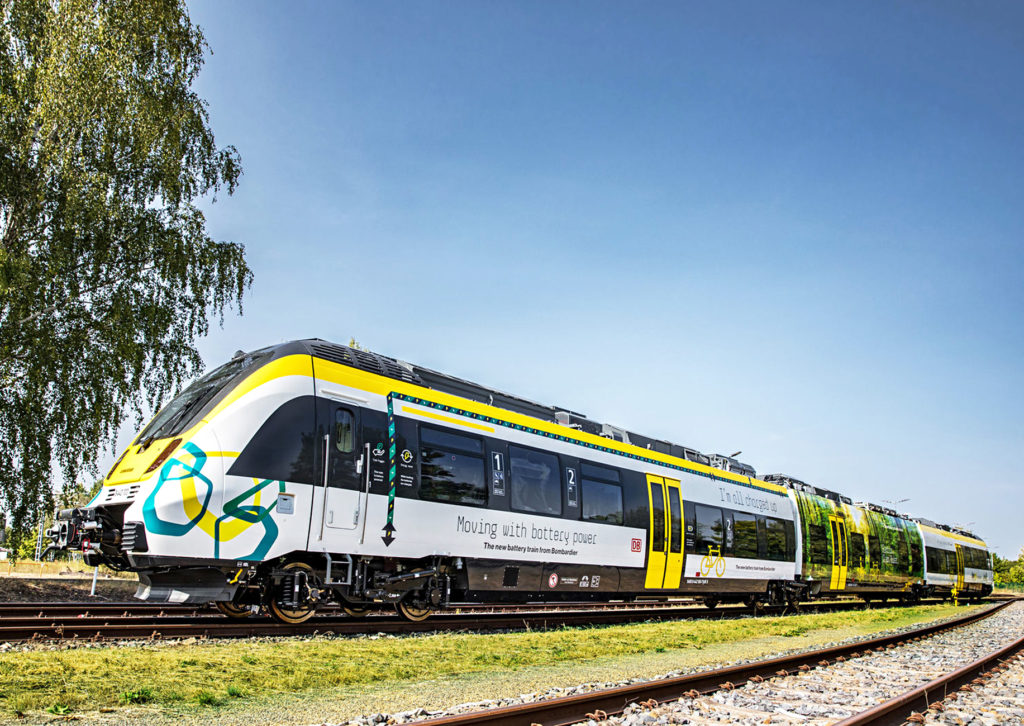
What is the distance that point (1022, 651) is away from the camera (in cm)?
1216

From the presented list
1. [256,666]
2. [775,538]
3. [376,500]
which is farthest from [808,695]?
[775,538]

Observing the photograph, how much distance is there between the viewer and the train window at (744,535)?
58.1ft

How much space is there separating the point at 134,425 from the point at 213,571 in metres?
10.1

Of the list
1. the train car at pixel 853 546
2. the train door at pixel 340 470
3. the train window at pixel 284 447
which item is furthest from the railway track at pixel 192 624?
the train car at pixel 853 546

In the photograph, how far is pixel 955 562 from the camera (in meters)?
34.8

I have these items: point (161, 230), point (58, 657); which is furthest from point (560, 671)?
point (161, 230)

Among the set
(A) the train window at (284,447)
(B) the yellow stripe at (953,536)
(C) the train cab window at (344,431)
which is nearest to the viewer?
(A) the train window at (284,447)

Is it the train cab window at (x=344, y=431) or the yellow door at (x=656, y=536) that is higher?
the train cab window at (x=344, y=431)

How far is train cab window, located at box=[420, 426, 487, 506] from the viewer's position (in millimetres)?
10750

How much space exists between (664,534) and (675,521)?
50 cm

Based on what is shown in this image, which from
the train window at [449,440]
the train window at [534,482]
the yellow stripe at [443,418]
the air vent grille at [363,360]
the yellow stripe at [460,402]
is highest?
the air vent grille at [363,360]

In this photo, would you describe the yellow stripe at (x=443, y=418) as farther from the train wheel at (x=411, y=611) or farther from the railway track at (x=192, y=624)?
the railway track at (x=192, y=624)

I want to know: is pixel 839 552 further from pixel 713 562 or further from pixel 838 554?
pixel 713 562

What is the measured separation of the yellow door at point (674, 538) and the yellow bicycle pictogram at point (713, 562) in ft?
3.35
